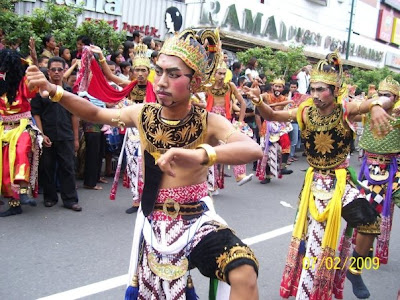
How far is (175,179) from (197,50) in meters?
0.79

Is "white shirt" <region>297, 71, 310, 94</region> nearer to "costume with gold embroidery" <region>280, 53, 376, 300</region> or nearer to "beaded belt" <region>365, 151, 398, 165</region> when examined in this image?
"beaded belt" <region>365, 151, 398, 165</region>

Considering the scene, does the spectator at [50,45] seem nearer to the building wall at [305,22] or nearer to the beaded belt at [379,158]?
the beaded belt at [379,158]

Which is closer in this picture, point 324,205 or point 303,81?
point 324,205

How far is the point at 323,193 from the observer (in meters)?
4.18

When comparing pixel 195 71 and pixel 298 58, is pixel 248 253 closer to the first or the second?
pixel 195 71

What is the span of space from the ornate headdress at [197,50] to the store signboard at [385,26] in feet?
116

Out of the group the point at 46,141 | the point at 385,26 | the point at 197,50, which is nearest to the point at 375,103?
the point at 197,50

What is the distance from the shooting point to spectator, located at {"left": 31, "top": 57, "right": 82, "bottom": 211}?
6.39 metres

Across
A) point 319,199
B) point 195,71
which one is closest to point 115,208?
point 319,199

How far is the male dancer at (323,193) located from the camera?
13.3ft

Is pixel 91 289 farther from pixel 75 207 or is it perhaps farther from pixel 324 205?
pixel 75 207

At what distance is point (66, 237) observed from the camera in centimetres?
539

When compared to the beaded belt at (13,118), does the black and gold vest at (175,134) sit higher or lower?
higher

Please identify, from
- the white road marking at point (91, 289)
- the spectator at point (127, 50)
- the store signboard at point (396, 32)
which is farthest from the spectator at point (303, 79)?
the store signboard at point (396, 32)
